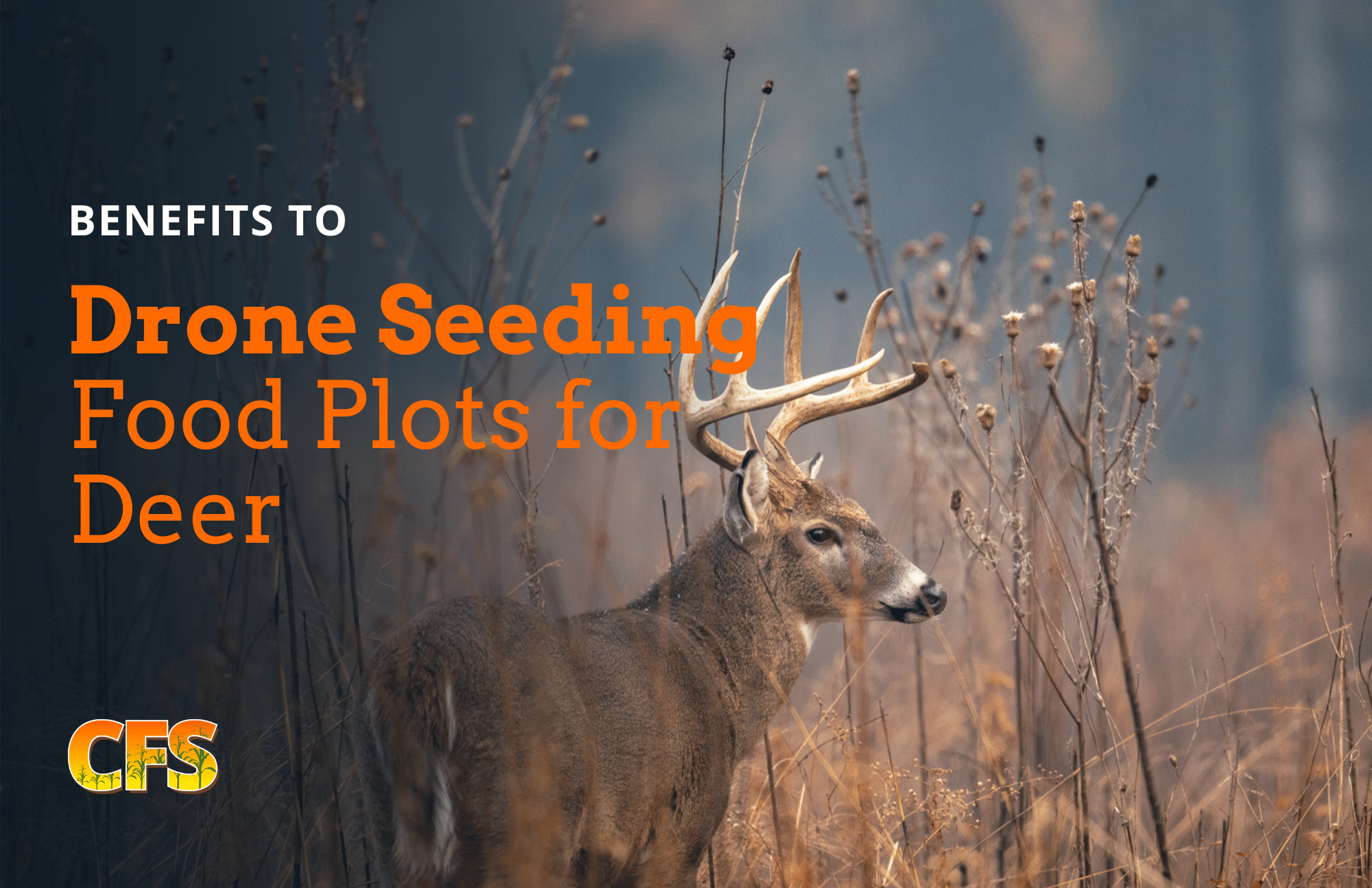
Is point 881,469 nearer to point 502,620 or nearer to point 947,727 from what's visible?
point 947,727

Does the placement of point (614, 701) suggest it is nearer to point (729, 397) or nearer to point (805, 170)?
point (729, 397)

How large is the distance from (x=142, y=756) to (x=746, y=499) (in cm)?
215

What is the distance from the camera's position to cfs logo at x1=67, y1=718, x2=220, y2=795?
3.10 meters

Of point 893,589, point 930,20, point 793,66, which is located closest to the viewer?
point 893,589

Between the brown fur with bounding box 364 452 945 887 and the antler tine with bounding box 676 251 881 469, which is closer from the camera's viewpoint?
the brown fur with bounding box 364 452 945 887

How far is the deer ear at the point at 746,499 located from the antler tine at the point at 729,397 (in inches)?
7.6

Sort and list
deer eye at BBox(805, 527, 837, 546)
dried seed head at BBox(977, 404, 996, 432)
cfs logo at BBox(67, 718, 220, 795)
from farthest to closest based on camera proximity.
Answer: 1. deer eye at BBox(805, 527, 837, 546)
2. cfs logo at BBox(67, 718, 220, 795)
3. dried seed head at BBox(977, 404, 996, 432)

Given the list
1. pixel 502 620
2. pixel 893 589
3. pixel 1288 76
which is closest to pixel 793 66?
pixel 1288 76

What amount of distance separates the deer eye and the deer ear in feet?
0.72

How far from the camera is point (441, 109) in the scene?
37.9 ft

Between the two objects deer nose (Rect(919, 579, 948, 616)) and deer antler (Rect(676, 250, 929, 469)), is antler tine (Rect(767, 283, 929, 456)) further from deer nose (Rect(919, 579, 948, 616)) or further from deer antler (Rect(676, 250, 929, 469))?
deer nose (Rect(919, 579, 948, 616))

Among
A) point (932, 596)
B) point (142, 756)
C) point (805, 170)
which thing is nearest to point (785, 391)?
point (932, 596)

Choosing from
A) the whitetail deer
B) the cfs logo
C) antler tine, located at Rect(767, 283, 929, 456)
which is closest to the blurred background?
antler tine, located at Rect(767, 283, 929, 456)

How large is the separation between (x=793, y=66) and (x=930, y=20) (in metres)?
2.66
